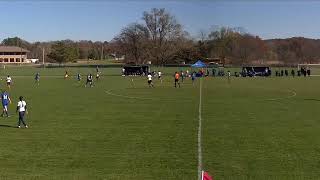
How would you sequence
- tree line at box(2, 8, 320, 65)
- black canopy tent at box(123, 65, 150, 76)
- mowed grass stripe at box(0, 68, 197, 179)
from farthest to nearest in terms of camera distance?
1. tree line at box(2, 8, 320, 65)
2. black canopy tent at box(123, 65, 150, 76)
3. mowed grass stripe at box(0, 68, 197, 179)

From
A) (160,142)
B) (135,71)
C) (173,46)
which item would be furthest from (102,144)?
(173,46)

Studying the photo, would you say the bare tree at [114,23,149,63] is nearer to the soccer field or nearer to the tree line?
the tree line

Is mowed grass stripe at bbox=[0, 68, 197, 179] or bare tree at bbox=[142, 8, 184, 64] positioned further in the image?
bare tree at bbox=[142, 8, 184, 64]

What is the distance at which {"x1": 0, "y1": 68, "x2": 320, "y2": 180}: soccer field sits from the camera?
1409cm

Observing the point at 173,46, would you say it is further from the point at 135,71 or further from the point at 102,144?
the point at 102,144

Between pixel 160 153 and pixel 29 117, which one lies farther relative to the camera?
pixel 29 117

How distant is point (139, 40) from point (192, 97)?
3127 inches

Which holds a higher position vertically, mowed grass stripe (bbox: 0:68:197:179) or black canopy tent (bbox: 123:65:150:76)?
black canopy tent (bbox: 123:65:150:76)

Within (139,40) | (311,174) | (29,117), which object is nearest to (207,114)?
(29,117)

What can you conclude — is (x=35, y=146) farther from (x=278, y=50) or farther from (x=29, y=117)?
(x=278, y=50)

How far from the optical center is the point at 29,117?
1013 inches

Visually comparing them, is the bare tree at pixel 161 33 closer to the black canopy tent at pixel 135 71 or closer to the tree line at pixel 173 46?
the tree line at pixel 173 46

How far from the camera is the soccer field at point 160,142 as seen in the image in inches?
555

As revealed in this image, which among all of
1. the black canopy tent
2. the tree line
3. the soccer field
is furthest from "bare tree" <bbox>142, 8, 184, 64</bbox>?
the soccer field
